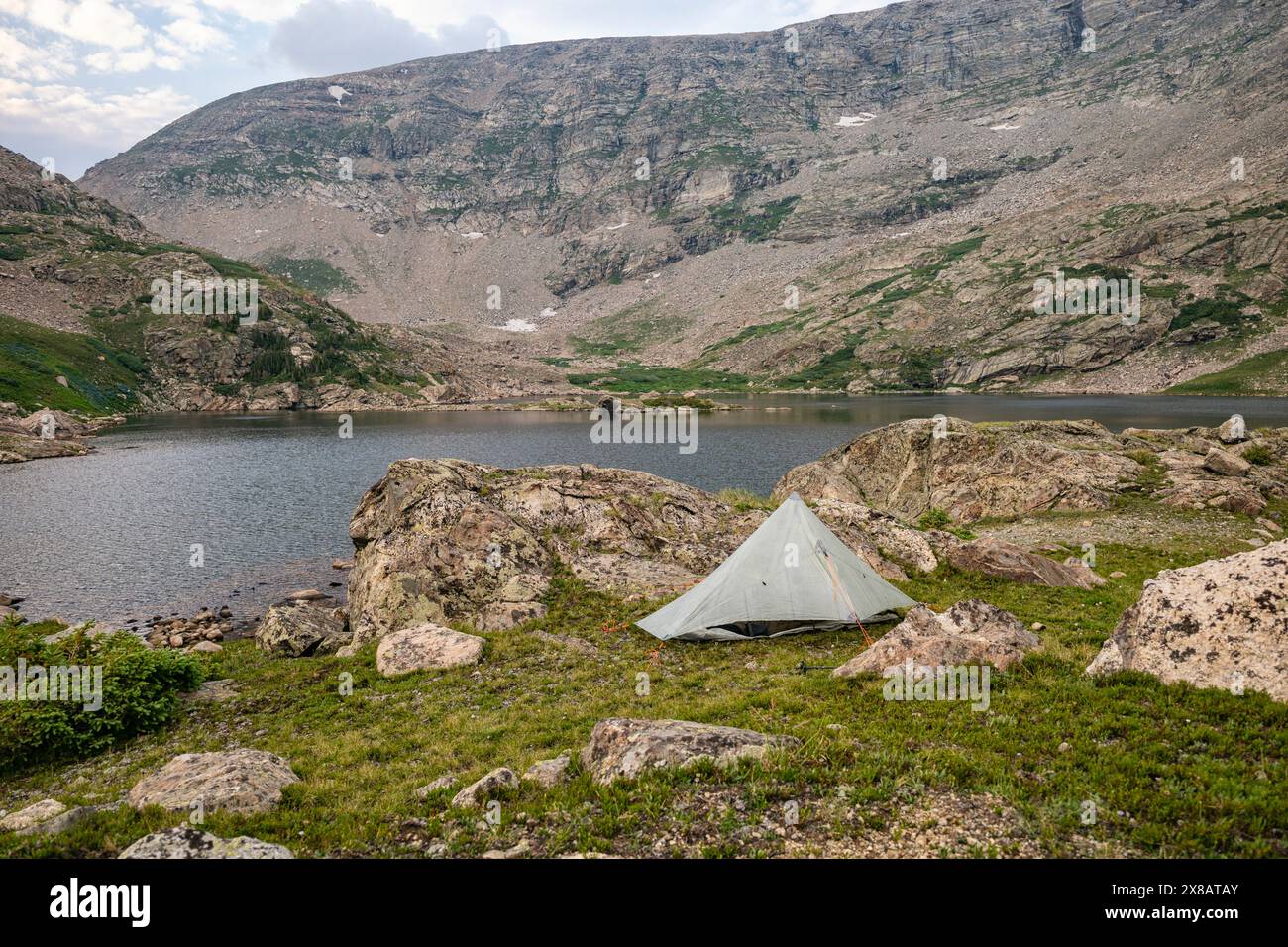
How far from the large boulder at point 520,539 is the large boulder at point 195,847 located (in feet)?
48.5

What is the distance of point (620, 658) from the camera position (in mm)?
19500

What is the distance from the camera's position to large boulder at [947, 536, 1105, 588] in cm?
2380

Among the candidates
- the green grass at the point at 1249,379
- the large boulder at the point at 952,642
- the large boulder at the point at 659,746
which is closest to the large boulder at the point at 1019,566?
the large boulder at the point at 952,642

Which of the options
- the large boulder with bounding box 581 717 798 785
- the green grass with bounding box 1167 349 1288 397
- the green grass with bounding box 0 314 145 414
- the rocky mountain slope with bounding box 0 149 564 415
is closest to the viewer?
the large boulder with bounding box 581 717 798 785

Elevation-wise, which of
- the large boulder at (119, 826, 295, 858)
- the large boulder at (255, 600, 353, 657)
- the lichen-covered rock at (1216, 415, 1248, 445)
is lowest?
the large boulder at (255, 600, 353, 657)

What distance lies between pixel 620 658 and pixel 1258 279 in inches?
10544

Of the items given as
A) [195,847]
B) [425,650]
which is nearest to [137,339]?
[425,650]

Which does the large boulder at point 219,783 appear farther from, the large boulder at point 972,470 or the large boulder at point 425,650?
the large boulder at point 972,470

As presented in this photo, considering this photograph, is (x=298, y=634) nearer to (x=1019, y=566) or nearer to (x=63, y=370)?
(x=1019, y=566)

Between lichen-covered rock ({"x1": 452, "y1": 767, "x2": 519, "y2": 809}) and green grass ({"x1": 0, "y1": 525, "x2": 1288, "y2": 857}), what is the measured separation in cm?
22

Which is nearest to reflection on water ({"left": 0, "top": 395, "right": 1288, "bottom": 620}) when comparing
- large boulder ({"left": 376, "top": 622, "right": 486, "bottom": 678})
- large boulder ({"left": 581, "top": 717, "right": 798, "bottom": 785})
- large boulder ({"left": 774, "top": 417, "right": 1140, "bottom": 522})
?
large boulder ({"left": 774, "top": 417, "right": 1140, "bottom": 522})

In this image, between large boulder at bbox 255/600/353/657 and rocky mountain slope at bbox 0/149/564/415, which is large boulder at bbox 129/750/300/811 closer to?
large boulder at bbox 255/600/353/657
